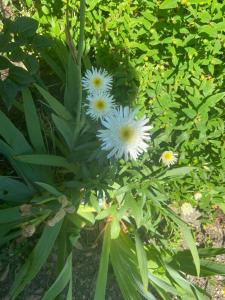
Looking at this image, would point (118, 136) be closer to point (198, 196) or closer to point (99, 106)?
point (99, 106)

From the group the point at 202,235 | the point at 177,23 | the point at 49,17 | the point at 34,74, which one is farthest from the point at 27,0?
the point at 202,235

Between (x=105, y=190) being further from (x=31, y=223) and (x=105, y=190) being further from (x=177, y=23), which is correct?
(x=177, y=23)

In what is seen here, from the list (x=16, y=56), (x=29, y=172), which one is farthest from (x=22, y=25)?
(x=29, y=172)

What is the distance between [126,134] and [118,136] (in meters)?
0.03

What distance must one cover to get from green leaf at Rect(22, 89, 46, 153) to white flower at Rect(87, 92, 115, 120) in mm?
241

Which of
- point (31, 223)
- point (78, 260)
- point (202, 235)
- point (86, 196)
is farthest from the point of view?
point (202, 235)

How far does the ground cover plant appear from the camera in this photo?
65.4 inches

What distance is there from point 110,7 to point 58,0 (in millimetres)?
264

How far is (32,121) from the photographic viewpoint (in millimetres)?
1760

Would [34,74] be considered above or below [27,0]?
below

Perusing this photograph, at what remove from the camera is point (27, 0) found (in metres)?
2.07

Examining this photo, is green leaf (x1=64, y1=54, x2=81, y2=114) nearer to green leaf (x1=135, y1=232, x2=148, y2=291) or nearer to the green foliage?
the green foliage

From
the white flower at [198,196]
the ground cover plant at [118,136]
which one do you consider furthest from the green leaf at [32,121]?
the white flower at [198,196]

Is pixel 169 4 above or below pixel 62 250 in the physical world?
above
